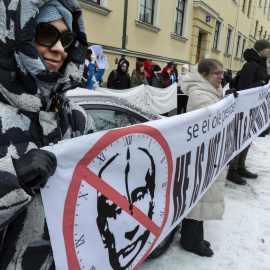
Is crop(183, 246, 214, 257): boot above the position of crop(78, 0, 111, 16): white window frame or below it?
below

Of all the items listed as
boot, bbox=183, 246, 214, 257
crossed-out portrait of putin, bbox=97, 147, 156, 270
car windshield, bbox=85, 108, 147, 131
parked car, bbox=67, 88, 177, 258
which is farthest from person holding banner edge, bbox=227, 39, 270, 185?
crossed-out portrait of putin, bbox=97, 147, 156, 270

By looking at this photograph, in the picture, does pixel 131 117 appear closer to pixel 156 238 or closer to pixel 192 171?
pixel 192 171

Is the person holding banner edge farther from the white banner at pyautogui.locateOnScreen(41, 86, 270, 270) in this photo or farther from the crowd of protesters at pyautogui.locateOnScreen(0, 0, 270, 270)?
the crowd of protesters at pyautogui.locateOnScreen(0, 0, 270, 270)

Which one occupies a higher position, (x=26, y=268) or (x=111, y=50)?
(x=111, y=50)

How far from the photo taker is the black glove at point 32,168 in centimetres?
84

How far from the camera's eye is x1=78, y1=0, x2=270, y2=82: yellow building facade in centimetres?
797

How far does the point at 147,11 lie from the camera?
9.98 m

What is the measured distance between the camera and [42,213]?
1042 millimetres

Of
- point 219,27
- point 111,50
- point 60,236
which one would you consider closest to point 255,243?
point 60,236

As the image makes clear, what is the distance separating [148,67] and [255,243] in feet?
19.7

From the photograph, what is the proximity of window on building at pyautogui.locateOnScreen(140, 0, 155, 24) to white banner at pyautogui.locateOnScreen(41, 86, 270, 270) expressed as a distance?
8.41 m

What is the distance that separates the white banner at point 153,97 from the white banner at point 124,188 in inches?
165

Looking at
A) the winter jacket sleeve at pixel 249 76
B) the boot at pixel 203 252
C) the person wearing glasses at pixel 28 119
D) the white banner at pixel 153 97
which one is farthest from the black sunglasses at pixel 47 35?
the white banner at pixel 153 97

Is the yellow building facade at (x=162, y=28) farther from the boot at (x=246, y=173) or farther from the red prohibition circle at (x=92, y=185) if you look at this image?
the red prohibition circle at (x=92, y=185)
